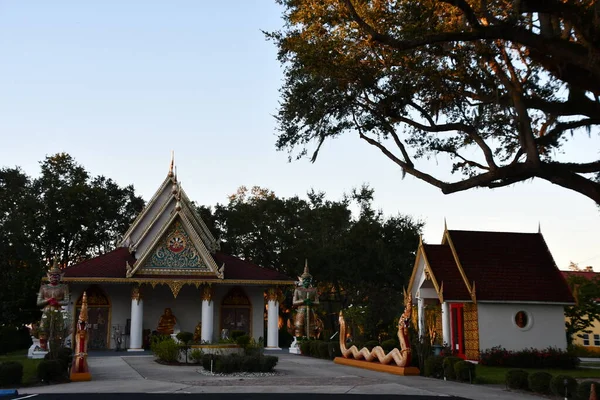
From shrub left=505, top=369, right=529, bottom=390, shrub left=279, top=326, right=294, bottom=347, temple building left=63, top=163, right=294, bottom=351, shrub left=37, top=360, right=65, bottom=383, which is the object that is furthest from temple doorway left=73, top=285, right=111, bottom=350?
shrub left=505, top=369, right=529, bottom=390

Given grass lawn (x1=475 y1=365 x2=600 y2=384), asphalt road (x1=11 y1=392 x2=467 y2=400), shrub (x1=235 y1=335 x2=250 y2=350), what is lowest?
→ grass lawn (x1=475 y1=365 x2=600 y2=384)

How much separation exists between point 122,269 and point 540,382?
21.2 meters

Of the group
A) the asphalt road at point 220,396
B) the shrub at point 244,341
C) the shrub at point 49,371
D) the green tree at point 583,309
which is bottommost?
the asphalt road at point 220,396

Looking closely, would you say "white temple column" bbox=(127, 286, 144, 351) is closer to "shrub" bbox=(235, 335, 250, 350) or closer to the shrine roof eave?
the shrine roof eave

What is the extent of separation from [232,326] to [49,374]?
1680 centimetres

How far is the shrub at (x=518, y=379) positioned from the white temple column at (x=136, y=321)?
61.8 feet

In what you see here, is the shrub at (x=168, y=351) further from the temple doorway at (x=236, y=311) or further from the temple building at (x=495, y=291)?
the temple doorway at (x=236, y=311)

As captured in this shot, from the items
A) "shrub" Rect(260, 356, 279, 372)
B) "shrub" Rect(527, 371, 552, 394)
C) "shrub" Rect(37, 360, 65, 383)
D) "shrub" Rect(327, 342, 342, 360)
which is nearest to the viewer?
"shrub" Rect(527, 371, 552, 394)

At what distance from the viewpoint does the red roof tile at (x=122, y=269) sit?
28938mm

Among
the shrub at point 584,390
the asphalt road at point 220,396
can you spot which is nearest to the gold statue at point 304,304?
the asphalt road at point 220,396

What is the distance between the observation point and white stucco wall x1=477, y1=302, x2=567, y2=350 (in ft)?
73.7

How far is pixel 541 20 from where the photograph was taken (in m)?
13.4

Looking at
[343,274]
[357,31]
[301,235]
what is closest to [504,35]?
[357,31]

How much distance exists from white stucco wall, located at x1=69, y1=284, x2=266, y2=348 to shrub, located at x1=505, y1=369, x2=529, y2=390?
1904 cm
